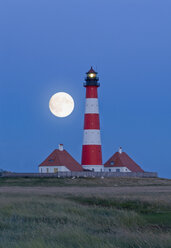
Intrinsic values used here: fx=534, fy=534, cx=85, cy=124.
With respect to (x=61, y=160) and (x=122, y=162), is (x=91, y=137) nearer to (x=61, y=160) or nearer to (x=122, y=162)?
(x=61, y=160)

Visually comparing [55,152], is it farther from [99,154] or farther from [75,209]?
[75,209]

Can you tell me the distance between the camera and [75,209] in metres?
23.4

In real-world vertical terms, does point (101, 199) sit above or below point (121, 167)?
below

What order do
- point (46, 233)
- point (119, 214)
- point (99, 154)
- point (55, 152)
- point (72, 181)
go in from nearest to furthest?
point (46, 233) < point (119, 214) < point (72, 181) < point (99, 154) < point (55, 152)

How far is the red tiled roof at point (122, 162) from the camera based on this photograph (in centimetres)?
7500

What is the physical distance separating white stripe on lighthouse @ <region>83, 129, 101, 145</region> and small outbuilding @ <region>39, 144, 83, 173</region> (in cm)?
478

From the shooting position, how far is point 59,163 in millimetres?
68875

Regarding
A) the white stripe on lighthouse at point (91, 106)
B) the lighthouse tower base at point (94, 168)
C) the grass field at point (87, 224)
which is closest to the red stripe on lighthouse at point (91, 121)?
the white stripe on lighthouse at point (91, 106)

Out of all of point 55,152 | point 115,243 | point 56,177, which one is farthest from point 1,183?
point 115,243

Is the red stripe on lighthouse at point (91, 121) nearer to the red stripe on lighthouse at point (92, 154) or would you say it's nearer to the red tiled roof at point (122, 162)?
the red stripe on lighthouse at point (92, 154)

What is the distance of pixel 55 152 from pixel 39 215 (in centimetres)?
4809

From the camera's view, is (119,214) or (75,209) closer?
(119,214)

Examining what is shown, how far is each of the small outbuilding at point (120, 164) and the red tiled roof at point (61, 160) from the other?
6867 millimetres

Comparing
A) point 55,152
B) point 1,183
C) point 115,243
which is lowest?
point 115,243
